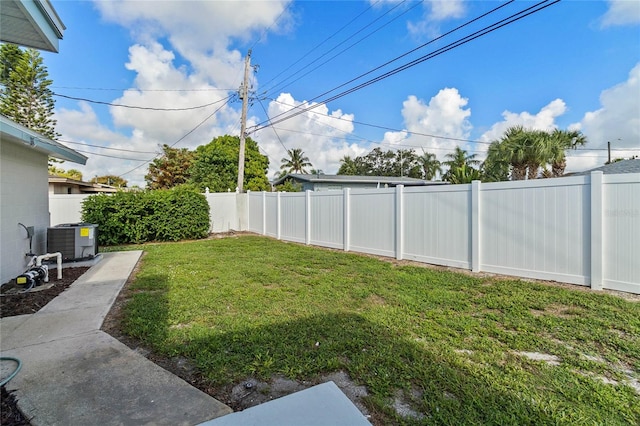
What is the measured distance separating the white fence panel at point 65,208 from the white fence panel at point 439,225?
38.0ft

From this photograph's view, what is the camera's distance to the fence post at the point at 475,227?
5.67 meters

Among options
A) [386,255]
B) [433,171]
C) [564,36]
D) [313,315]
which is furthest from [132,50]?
[433,171]

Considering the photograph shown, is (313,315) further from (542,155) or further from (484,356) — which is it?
(542,155)

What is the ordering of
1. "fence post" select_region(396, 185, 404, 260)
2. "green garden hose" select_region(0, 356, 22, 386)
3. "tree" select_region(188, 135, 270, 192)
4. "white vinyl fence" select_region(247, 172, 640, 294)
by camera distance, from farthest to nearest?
"tree" select_region(188, 135, 270, 192) < "fence post" select_region(396, 185, 404, 260) < "white vinyl fence" select_region(247, 172, 640, 294) < "green garden hose" select_region(0, 356, 22, 386)

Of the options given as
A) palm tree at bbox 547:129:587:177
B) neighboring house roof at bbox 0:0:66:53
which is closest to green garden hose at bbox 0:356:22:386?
neighboring house roof at bbox 0:0:66:53

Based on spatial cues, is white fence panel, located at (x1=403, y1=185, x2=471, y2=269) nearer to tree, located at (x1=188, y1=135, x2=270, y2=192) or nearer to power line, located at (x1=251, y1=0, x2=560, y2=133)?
power line, located at (x1=251, y1=0, x2=560, y2=133)

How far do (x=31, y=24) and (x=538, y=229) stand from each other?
7287 mm

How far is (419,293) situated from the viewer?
15.0 ft

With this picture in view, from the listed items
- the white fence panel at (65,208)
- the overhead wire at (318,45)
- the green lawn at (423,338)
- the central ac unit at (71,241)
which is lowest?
the green lawn at (423,338)

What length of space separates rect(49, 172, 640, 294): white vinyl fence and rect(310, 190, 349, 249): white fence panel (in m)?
0.03

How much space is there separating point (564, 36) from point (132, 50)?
13462 mm

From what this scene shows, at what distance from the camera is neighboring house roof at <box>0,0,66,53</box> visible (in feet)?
9.37

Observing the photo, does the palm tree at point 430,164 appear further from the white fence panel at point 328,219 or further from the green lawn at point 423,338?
the green lawn at point 423,338

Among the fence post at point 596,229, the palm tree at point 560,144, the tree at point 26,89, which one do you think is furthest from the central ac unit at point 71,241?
the palm tree at point 560,144
